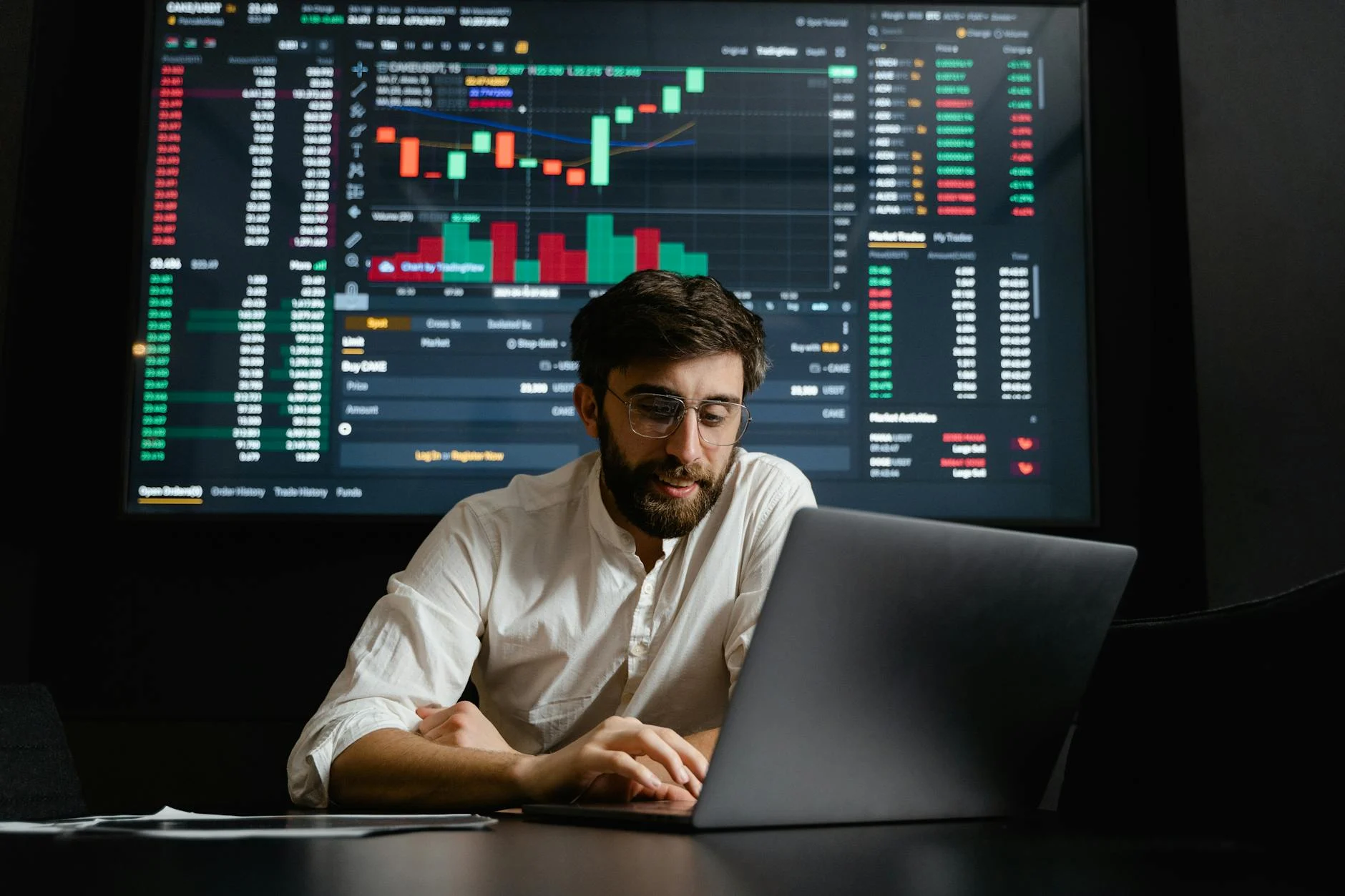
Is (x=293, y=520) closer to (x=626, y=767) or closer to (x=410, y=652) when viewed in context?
(x=410, y=652)

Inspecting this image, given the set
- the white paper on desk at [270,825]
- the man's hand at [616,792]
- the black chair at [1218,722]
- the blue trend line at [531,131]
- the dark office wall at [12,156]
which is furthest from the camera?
the blue trend line at [531,131]

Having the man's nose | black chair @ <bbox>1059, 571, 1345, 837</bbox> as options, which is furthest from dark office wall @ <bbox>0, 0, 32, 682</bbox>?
black chair @ <bbox>1059, 571, 1345, 837</bbox>

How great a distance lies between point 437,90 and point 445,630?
1.33 meters

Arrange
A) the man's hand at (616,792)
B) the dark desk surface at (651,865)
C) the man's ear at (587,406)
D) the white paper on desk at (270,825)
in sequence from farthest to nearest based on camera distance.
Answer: the man's ear at (587,406), the man's hand at (616,792), the white paper on desk at (270,825), the dark desk surface at (651,865)

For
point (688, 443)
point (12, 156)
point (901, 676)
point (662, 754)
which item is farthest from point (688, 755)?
point (12, 156)

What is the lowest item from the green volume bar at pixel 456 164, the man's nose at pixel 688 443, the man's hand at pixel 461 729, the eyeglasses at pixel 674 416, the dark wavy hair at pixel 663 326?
the man's hand at pixel 461 729

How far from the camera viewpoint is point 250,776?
7.38 ft

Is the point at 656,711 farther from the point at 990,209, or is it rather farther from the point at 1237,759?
the point at 990,209

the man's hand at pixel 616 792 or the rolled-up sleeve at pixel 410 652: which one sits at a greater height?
the rolled-up sleeve at pixel 410 652

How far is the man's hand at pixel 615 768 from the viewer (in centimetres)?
97

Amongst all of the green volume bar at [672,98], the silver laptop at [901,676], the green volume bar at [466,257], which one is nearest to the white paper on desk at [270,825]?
the silver laptop at [901,676]

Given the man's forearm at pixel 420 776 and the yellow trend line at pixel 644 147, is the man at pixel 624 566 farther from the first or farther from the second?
the yellow trend line at pixel 644 147

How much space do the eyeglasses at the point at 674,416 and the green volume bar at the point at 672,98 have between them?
104 centimetres

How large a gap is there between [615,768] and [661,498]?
2.14ft
